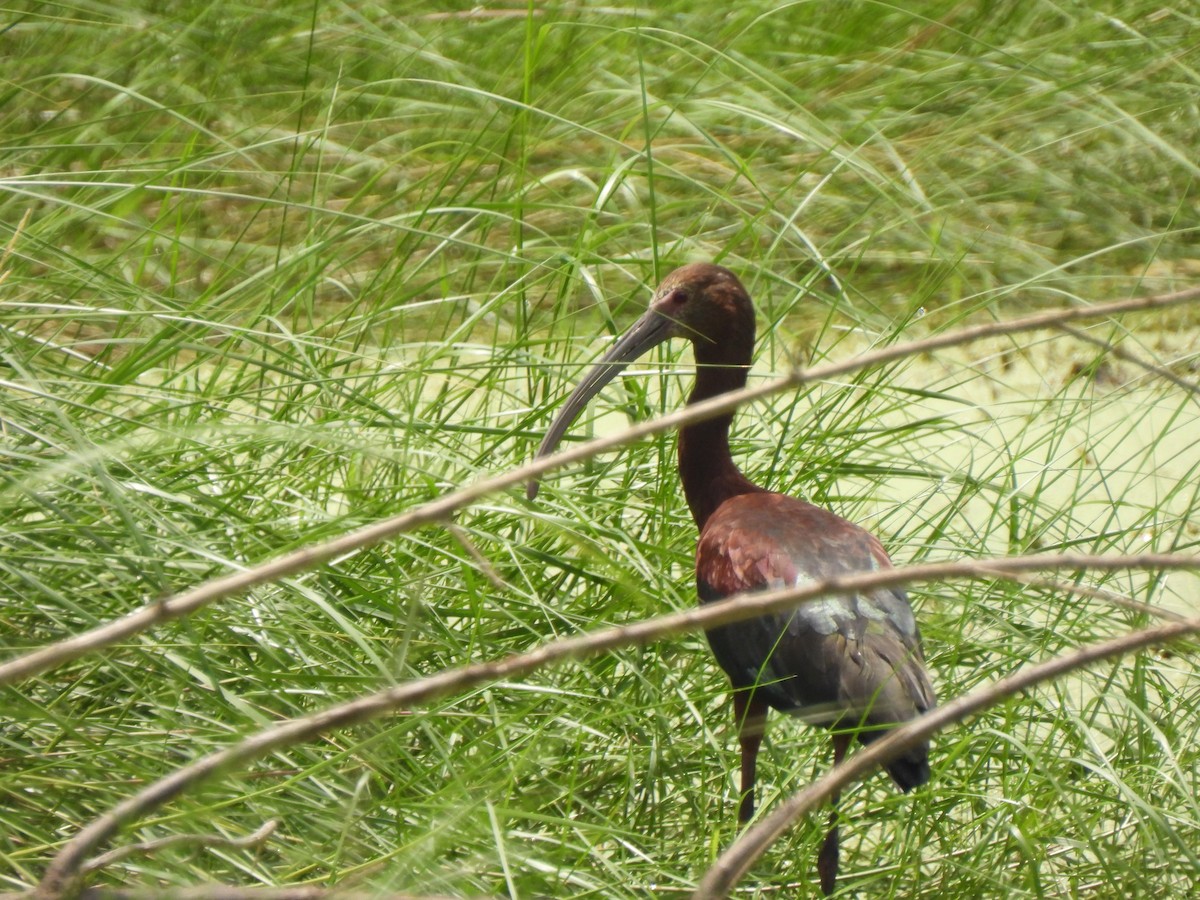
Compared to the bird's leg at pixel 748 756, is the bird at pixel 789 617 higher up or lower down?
higher up

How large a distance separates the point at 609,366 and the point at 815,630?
57cm

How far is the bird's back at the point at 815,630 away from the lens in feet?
5.85

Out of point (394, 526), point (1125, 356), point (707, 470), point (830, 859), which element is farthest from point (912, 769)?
point (394, 526)

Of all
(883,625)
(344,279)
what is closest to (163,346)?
(883,625)

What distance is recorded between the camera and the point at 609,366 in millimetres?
2250

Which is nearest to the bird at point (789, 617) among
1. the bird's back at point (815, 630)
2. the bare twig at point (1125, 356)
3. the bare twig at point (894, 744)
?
the bird's back at point (815, 630)

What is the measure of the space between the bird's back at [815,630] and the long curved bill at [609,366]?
0.27 metres

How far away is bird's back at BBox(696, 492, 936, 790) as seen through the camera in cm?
178

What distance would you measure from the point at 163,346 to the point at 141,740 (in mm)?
655

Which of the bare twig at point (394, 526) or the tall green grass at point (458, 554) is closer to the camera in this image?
the bare twig at point (394, 526)

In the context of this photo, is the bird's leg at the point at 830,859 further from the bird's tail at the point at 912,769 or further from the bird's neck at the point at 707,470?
the bird's neck at the point at 707,470

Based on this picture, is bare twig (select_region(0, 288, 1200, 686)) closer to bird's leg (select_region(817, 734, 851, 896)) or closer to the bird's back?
the bird's back

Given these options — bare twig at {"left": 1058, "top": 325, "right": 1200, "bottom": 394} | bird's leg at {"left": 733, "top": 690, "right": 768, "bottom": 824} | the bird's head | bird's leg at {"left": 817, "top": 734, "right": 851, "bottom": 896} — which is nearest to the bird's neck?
the bird's head

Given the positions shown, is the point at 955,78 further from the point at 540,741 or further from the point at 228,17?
the point at 540,741
